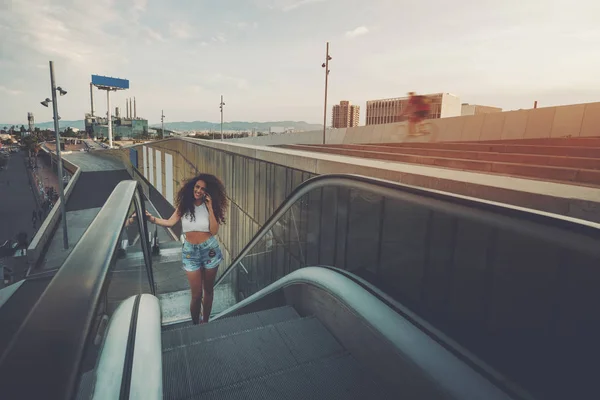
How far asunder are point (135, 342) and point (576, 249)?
192cm

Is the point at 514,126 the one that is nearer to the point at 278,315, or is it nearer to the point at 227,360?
the point at 278,315

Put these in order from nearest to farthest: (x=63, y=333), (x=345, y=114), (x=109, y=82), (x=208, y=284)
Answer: (x=63, y=333), (x=208, y=284), (x=345, y=114), (x=109, y=82)

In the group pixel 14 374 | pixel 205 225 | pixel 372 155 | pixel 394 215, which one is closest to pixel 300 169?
pixel 205 225

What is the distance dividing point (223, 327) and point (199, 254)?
1801mm

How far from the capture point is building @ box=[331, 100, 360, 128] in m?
78.9

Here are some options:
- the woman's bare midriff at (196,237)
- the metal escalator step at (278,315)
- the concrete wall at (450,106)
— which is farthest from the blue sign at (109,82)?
the metal escalator step at (278,315)

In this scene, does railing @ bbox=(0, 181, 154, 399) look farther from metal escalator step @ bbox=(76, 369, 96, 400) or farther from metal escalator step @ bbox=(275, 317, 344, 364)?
metal escalator step @ bbox=(275, 317, 344, 364)

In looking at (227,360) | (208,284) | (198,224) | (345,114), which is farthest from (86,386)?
(345,114)

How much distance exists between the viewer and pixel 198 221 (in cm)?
491

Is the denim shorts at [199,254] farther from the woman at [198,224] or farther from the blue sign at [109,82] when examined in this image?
the blue sign at [109,82]

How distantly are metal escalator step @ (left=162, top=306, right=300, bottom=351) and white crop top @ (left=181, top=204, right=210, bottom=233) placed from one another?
1751 mm

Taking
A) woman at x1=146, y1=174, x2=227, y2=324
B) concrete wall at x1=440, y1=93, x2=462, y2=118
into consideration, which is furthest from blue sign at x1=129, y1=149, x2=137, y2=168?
woman at x1=146, y1=174, x2=227, y2=324

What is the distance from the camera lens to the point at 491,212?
172 centimetres

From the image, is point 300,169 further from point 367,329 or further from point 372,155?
point 367,329
